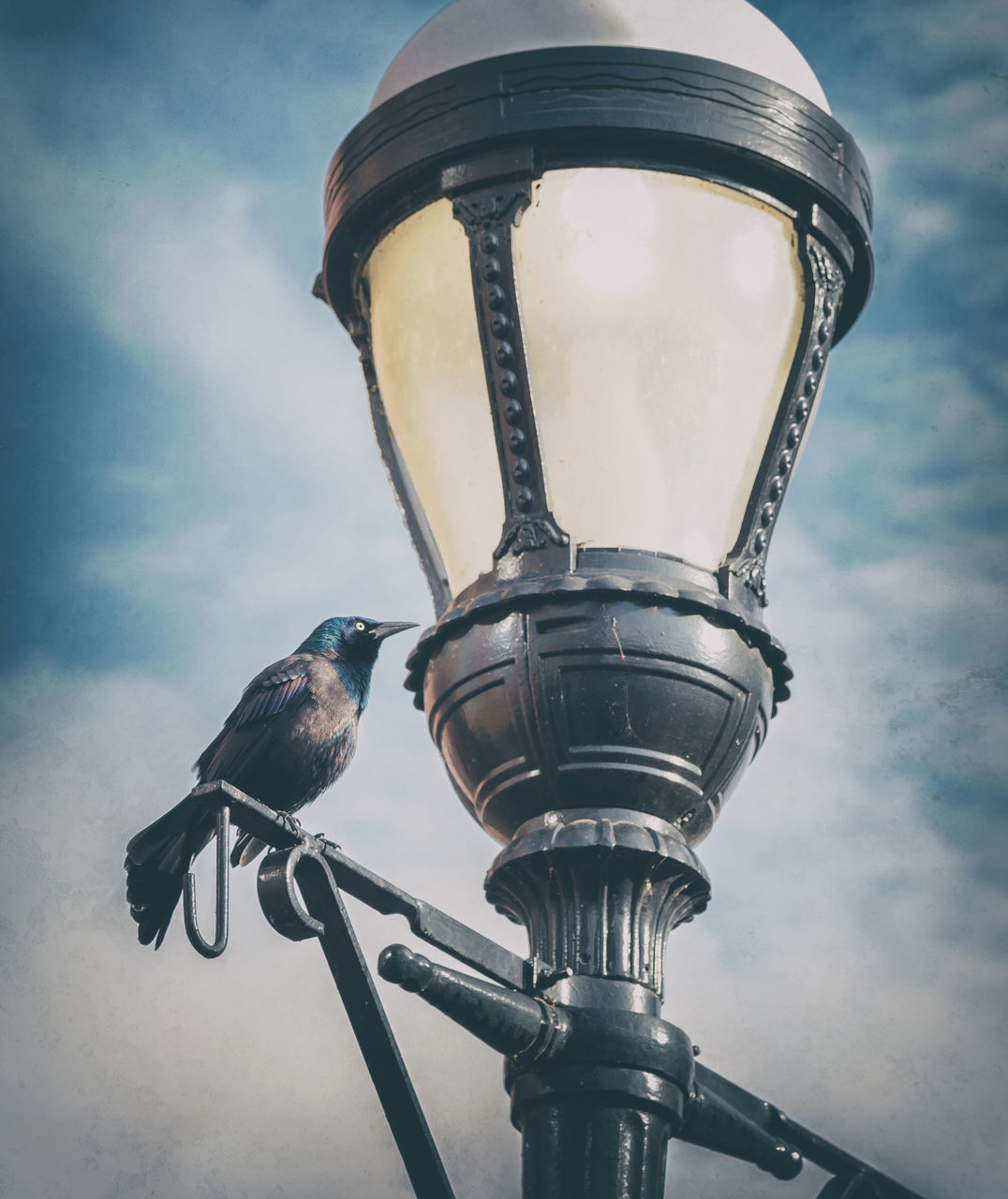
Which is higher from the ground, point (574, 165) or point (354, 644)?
point (574, 165)

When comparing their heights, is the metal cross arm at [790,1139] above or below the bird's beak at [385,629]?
below

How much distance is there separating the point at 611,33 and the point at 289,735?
48.4 inches

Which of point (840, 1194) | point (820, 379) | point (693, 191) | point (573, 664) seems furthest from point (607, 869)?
point (693, 191)

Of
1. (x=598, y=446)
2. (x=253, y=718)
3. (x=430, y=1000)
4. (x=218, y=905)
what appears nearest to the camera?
(x=218, y=905)

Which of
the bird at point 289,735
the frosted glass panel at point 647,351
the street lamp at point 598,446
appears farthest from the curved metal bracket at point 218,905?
the frosted glass panel at point 647,351

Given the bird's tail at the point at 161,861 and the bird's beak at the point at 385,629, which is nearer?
the bird's tail at the point at 161,861

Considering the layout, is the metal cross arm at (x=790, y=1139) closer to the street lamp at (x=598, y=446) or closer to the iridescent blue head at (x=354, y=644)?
the street lamp at (x=598, y=446)

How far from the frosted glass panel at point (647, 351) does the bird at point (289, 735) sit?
0.70 metres

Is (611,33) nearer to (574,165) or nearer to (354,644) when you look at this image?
(574,165)

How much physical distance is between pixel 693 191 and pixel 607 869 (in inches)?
39.3

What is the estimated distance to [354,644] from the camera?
9.95 ft

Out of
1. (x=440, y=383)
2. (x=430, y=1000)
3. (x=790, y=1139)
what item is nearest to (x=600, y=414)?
(x=440, y=383)

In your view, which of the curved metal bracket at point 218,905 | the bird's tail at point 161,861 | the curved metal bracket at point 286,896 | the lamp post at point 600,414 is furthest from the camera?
the lamp post at point 600,414

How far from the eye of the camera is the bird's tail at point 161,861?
1931 millimetres
